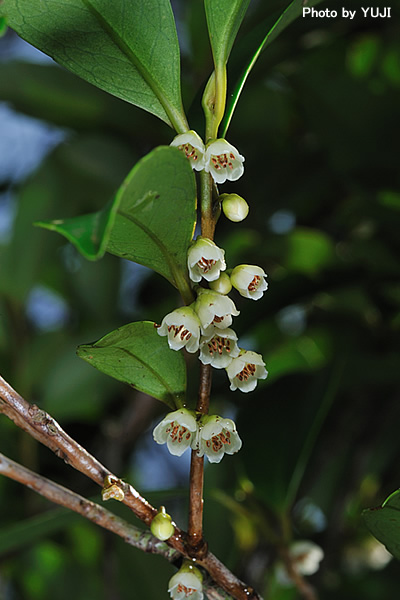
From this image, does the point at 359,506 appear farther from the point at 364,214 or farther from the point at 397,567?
the point at 364,214

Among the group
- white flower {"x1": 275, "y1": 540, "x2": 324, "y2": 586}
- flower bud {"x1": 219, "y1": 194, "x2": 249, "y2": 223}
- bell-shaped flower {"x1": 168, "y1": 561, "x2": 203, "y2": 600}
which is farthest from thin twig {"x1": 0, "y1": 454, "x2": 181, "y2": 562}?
white flower {"x1": 275, "y1": 540, "x2": 324, "y2": 586}

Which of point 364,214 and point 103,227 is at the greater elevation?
point 364,214

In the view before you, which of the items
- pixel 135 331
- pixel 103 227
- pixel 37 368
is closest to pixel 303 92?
pixel 37 368

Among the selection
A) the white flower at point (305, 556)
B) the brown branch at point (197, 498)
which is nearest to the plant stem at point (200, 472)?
the brown branch at point (197, 498)

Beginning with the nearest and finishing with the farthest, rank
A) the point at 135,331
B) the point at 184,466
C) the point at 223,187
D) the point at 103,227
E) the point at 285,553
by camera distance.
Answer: the point at 103,227, the point at 135,331, the point at 285,553, the point at 223,187, the point at 184,466

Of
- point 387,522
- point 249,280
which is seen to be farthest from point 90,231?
point 387,522

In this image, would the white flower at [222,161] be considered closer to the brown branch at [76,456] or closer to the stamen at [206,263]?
the stamen at [206,263]

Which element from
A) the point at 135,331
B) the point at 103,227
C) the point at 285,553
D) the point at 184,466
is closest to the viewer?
the point at 103,227
